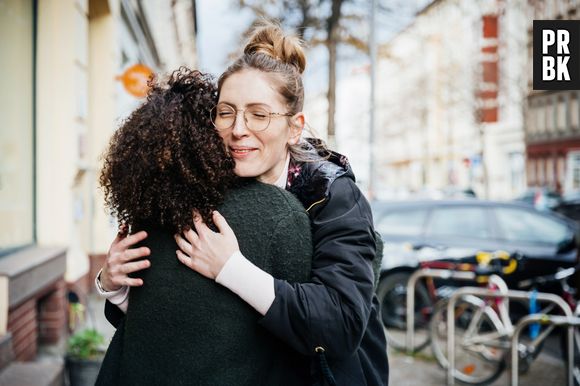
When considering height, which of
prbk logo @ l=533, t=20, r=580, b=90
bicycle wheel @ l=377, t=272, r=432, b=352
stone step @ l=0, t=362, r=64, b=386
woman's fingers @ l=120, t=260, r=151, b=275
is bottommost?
bicycle wheel @ l=377, t=272, r=432, b=352

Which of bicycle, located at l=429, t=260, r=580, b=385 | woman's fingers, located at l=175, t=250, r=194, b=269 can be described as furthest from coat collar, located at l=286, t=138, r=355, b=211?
bicycle, located at l=429, t=260, r=580, b=385

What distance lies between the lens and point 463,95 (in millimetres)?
33719

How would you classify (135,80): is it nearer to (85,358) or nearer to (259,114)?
(85,358)

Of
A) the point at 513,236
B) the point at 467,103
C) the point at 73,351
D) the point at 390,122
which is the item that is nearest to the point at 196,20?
the point at 467,103

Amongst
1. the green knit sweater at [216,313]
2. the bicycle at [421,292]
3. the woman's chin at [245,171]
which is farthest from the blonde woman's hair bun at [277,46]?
the bicycle at [421,292]

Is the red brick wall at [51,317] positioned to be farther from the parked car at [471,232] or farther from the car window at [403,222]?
the car window at [403,222]

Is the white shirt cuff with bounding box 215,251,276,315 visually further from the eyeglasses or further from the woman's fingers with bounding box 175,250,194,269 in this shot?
the eyeglasses

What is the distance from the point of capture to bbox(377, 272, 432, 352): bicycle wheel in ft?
23.8

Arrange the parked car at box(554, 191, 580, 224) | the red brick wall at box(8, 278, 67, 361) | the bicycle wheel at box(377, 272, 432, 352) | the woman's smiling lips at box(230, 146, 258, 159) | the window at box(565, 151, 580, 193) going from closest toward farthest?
the woman's smiling lips at box(230, 146, 258, 159) < the red brick wall at box(8, 278, 67, 361) < the bicycle wheel at box(377, 272, 432, 352) < the parked car at box(554, 191, 580, 224) < the window at box(565, 151, 580, 193)

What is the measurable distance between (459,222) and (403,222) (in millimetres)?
713

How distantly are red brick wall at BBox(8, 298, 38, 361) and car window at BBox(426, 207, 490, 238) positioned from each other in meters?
5.11

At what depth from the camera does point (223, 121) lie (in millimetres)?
1705

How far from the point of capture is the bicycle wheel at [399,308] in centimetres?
726

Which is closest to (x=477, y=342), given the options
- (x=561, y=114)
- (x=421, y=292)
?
(x=421, y=292)
